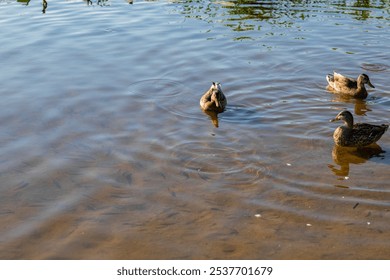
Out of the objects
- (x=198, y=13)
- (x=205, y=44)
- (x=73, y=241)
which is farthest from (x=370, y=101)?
(x=198, y=13)

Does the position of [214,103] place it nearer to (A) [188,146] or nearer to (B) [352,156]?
(A) [188,146]

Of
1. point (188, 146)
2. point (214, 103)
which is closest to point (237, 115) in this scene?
point (214, 103)

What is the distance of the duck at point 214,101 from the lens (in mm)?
11805

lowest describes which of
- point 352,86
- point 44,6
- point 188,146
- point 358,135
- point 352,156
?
point 352,156

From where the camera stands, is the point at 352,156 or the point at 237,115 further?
the point at 237,115

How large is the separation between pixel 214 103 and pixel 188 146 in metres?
1.95

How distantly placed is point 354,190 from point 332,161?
120 centimetres

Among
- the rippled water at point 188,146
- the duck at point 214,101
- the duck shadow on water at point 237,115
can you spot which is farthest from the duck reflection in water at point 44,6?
the duck shadow on water at point 237,115

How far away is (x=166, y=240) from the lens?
7.42 m

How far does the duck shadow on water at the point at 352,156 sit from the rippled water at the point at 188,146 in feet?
0.15

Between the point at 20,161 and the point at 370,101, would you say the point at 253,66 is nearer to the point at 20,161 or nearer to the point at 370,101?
the point at 370,101

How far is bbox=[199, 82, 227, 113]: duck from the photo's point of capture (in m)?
11.8

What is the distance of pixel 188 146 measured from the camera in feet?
33.6

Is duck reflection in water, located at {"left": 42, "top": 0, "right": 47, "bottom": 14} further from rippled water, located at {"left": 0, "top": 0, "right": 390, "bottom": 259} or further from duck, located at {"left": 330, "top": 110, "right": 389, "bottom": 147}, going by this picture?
duck, located at {"left": 330, "top": 110, "right": 389, "bottom": 147}
